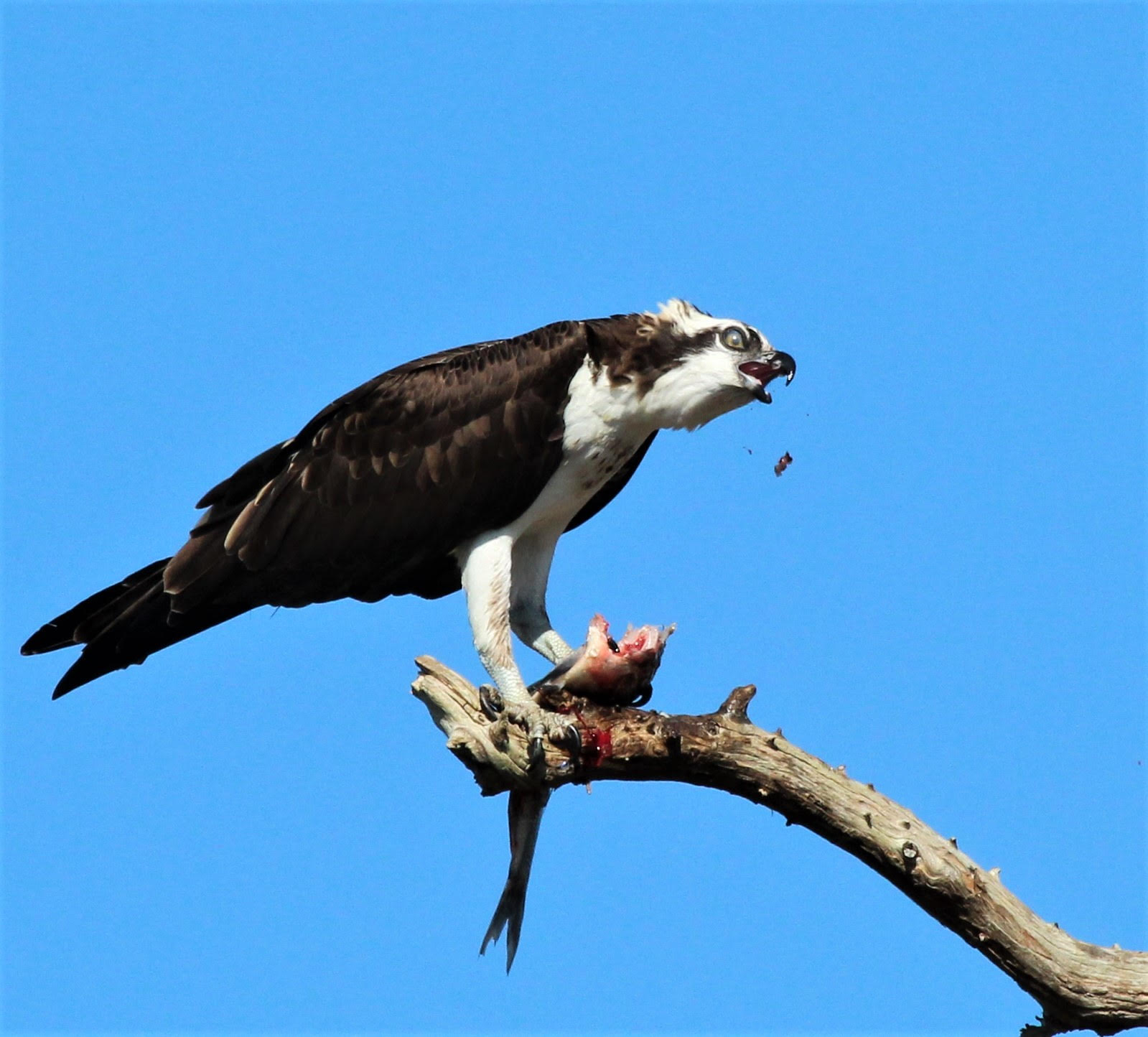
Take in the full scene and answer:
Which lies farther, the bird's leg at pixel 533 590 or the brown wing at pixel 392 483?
the bird's leg at pixel 533 590

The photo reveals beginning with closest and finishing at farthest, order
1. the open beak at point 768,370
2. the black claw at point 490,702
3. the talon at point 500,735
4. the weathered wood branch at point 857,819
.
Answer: the weathered wood branch at point 857,819 < the talon at point 500,735 < the black claw at point 490,702 < the open beak at point 768,370

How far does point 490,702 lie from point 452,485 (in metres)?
1.52

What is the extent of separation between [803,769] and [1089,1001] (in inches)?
72.1

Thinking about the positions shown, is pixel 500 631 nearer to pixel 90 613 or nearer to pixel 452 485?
pixel 452 485

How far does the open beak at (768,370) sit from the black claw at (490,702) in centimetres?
245

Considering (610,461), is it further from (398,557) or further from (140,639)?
(140,639)

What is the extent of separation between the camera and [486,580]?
29.7 ft

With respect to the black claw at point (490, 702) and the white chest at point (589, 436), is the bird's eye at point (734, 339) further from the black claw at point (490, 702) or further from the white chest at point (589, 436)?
the black claw at point (490, 702)

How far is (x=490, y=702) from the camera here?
27.2 feet

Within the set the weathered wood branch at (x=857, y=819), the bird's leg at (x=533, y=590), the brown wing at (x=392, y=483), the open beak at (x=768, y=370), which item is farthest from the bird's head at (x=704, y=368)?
the weathered wood branch at (x=857, y=819)

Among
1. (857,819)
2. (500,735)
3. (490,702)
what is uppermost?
(490,702)

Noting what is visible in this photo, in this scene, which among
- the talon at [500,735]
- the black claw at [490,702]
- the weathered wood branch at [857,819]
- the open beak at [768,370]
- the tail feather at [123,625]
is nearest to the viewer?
the weathered wood branch at [857,819]

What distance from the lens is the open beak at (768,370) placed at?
357 inches

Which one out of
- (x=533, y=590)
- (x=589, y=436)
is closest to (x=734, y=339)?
(x=589, y=436)
